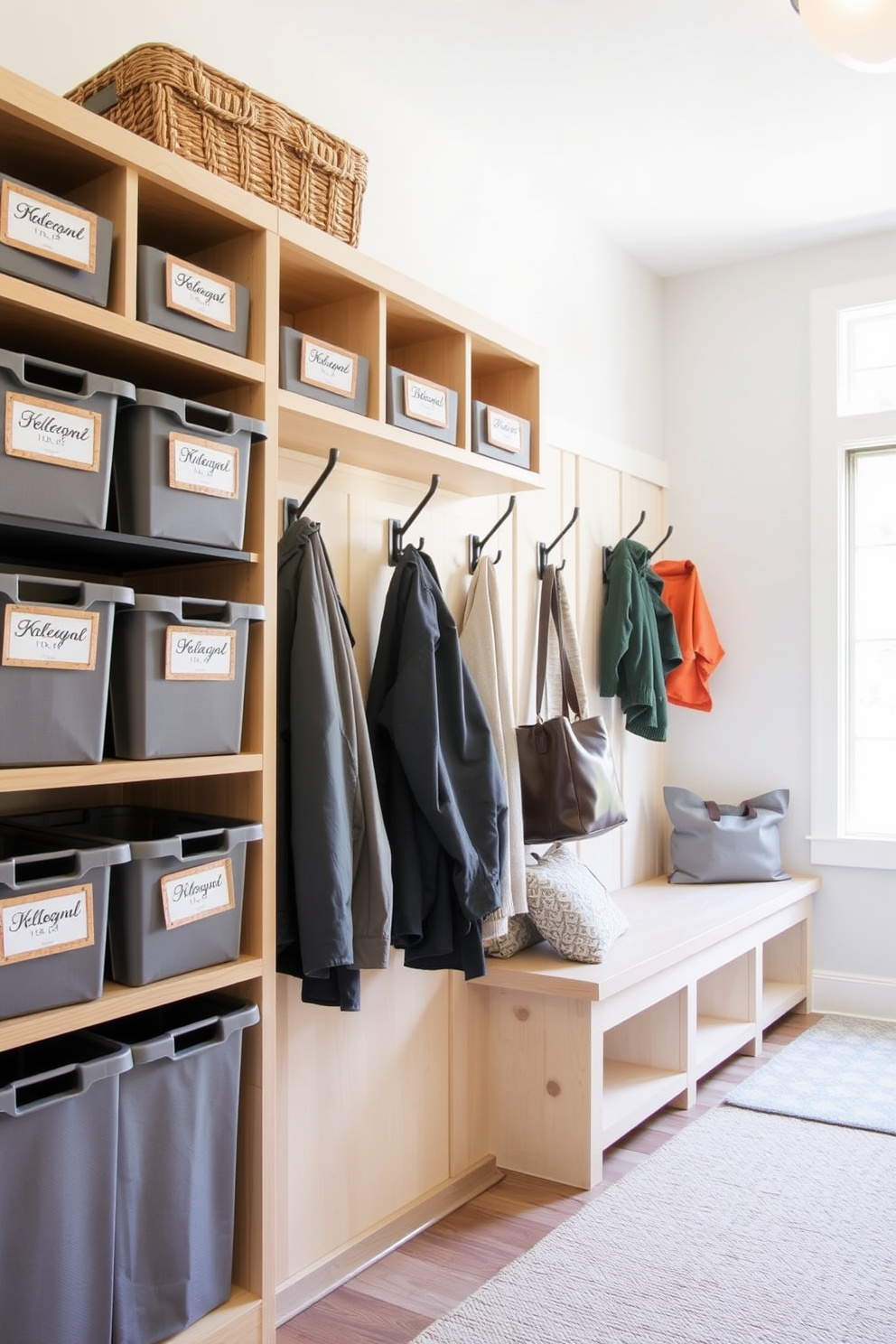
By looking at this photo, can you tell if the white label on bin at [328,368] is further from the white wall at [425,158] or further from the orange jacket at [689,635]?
the orange jacket at [689,635]

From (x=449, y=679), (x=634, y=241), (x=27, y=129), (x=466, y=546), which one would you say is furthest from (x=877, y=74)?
(x=27, y=129)

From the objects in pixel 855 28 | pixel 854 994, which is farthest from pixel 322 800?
pixel 854 994

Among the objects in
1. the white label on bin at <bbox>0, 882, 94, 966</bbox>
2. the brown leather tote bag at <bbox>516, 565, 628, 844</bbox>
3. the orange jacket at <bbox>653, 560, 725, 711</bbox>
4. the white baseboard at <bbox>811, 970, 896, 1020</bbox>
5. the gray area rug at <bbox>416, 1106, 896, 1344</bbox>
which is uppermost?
the orange jacket at <bbox>653, 560, 725, 711</bbox>

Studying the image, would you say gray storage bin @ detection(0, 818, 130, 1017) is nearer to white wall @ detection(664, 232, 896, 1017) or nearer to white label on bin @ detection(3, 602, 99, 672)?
white label on bin @ detection(3, 602, 99, 672)

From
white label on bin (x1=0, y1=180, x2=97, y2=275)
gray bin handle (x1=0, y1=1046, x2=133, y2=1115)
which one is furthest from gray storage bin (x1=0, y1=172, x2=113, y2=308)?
gray bin handle (x1=0, y1=1046, x2=133, y2=1115)

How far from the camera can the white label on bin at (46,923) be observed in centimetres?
143

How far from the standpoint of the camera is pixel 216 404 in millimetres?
1938

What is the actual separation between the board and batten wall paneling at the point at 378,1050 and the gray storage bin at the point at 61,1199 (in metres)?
0.62

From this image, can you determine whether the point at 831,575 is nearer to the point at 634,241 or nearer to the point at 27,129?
the point at 634,241

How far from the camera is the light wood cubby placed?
5.08 feet

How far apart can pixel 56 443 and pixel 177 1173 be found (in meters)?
1.07

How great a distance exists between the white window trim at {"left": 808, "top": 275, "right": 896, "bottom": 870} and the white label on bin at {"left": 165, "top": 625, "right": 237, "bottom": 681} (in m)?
2.79

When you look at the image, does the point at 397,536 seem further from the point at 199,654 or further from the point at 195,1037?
the point at 195,1037

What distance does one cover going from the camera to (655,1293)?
2.11m
